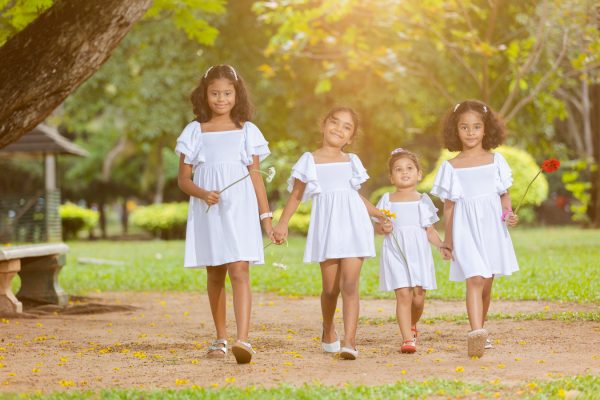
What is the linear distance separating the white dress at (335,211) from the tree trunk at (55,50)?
254 cm

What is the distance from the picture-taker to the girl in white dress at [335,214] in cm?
674

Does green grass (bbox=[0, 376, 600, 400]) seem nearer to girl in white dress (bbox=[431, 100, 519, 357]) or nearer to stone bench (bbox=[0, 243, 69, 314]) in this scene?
girl in white dress (bbox=[431, 100, 519, 357])

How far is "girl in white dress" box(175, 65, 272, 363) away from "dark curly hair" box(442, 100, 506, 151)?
4.43 ft

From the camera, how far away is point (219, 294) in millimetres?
6895

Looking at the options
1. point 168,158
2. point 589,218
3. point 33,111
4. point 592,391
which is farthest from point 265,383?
point 168,158

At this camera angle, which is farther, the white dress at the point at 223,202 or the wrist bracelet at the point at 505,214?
the wrist bracelet at the point at 505,214

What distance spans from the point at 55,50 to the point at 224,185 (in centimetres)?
255

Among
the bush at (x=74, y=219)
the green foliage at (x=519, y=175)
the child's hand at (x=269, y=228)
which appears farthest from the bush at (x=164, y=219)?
the child's hand at (x=269, y=228)

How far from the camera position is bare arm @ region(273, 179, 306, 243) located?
21.4ft

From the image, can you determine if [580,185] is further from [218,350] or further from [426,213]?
[218,350]

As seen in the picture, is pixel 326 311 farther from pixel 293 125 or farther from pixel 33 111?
pixel 293 125

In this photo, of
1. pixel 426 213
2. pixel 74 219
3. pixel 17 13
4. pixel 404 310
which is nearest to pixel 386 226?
pixel 426 213

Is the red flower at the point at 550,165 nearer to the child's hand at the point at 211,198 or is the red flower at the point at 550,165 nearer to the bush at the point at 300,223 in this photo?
the child's hand at the point at 211,198

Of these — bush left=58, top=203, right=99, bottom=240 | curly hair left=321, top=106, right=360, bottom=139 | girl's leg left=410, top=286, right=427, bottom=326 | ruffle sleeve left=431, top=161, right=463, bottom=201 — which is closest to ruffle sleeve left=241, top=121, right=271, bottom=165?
curly hair left=321, top=106, right=360, bottom=139
